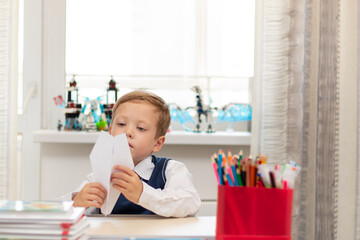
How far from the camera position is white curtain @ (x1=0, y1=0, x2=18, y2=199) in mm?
1865

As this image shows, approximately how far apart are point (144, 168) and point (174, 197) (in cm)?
21

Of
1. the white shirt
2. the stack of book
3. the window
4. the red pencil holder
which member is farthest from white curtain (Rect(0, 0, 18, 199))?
the red pencil holder

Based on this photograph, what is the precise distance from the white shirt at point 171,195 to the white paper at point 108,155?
13cm

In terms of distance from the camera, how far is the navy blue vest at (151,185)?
4.42 feet

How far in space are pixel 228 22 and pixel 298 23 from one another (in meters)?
0.45

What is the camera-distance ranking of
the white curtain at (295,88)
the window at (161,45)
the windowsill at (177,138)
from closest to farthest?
the white curtain at (295,88) → the windowsill at (177,138) → the window at (161,45)

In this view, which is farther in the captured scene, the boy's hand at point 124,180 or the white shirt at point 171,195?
the white shirt at point 171,195

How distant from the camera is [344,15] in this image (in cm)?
149

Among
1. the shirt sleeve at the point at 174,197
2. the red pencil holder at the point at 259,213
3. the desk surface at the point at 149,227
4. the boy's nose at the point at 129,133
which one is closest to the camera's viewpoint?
the red pencil holder at the point at 259,213

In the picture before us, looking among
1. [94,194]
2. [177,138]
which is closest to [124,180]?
→ [94,194]

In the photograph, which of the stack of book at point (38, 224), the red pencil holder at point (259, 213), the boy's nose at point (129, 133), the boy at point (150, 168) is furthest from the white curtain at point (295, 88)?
the stack of book at point (38, 224)

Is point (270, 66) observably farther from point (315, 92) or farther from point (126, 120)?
point (126, 120)

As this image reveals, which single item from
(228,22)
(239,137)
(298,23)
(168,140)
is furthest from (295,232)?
(228,22)

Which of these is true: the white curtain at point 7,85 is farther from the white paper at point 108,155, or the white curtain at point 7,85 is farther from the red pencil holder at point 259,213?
the red pencil holder at point 259,213
